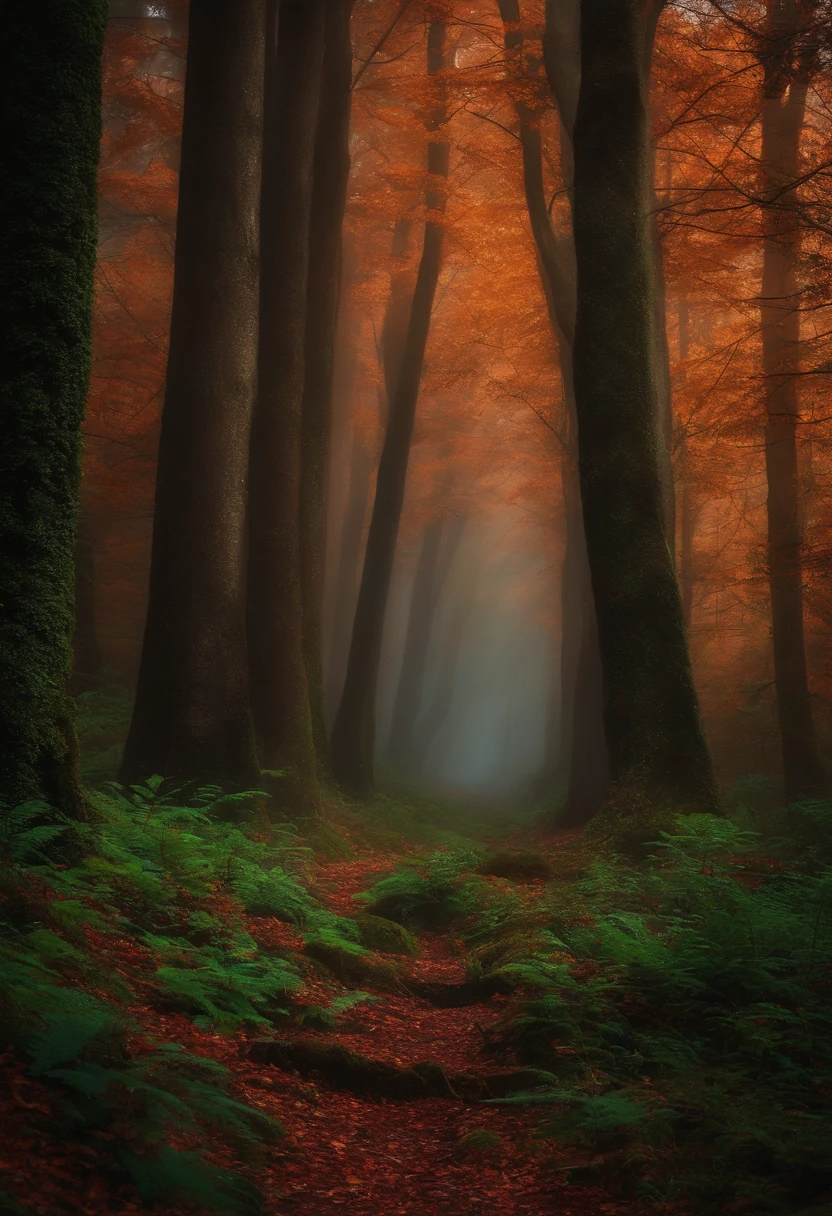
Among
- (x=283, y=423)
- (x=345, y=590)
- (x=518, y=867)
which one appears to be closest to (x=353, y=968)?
(x=518, y=867)

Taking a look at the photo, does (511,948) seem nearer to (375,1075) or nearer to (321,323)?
(375,1075)

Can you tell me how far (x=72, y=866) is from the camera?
4777mm

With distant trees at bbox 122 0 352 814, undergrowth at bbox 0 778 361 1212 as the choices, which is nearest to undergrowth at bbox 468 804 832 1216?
undergrowth at bbox 0 778 361 1212

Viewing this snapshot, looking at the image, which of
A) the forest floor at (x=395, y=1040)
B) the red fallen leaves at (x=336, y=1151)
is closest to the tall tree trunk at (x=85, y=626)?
the forest floor at (x=395, y=1040)

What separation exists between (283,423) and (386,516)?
549 centimetres

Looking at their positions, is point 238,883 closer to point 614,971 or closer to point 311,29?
point 614,971

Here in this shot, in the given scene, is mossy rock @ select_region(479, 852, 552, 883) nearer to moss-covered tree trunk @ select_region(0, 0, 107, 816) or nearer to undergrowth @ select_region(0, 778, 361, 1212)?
undergrowth @ select_region(0, 778, 361, 1212)

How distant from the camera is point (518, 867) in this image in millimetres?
8367

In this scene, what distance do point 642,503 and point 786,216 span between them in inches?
158

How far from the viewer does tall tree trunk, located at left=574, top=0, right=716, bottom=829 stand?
8.00m

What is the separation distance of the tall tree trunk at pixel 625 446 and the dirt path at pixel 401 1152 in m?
3.69

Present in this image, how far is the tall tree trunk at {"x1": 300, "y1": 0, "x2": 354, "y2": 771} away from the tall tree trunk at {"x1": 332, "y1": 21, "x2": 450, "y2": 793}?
82.8 inches

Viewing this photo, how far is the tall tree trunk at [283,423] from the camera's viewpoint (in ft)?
33.1

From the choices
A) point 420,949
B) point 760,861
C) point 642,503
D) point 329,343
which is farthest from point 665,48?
point 420,949
